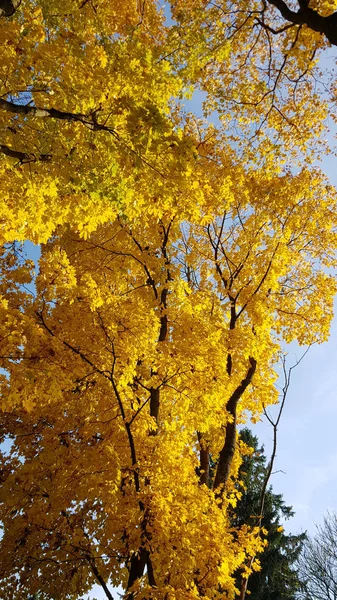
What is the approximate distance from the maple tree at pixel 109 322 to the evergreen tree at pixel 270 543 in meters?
10.7

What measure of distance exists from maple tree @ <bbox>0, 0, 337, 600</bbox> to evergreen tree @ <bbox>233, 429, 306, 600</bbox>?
35.1 ft

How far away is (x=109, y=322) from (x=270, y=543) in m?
16.8

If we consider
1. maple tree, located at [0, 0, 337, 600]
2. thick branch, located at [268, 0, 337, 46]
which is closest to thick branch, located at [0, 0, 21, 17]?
maple tree, located at [0, 0, 337, 600]

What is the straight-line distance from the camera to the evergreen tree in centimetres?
1670

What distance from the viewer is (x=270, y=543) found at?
57.7 ft

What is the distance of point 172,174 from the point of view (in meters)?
4.76

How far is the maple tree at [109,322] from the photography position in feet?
15.0

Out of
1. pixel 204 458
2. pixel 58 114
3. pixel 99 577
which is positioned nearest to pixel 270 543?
pixel 204 458

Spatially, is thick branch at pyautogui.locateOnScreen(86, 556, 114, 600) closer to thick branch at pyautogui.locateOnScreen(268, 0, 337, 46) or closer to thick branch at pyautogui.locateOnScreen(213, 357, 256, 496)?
thick branch at pyautogui.locateOnScreen(213, 357, 256, 496)

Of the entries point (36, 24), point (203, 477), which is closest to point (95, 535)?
point (203, 477)

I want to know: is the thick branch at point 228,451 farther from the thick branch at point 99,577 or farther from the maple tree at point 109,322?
the thick branch at point 99,577

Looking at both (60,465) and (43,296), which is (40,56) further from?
(60,465)

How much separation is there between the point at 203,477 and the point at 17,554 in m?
3.52

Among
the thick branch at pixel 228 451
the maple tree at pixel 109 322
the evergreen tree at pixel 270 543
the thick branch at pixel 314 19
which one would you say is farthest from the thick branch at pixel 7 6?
the evergreen tree at pixel 270 543
